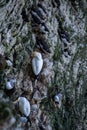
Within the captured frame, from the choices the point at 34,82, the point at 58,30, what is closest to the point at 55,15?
the point at 58,30

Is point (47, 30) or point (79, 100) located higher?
point (47, 30)

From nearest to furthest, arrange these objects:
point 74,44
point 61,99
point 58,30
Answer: point 61,99
point 58,30
point 74,44

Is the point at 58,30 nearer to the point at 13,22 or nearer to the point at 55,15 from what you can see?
the point at 55,15

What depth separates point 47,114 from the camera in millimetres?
1584

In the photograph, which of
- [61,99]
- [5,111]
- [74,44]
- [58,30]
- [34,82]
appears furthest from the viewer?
[74,44]

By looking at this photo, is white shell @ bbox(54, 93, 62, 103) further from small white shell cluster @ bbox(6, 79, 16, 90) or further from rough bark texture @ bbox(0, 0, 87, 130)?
small white shell cluster @ bbox(6, 79, 16, 90)

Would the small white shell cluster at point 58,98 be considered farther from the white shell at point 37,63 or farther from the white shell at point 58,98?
the white shell at point 37,63

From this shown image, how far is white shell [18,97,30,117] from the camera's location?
1429mm

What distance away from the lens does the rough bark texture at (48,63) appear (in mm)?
1521

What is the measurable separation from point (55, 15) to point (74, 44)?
23 centimetres

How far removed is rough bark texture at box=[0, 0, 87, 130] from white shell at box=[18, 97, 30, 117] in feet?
0.08

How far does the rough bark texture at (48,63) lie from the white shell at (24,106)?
2 centimetres

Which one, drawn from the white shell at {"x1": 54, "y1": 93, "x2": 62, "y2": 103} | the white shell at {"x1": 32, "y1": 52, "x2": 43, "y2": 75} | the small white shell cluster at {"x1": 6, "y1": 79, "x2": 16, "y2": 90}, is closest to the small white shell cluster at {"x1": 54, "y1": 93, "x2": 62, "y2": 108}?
the white shell at {"x1": 54, "y1": 93, "x2": 62, "y2": 103}

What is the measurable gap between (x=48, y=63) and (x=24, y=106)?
1.10 feet
